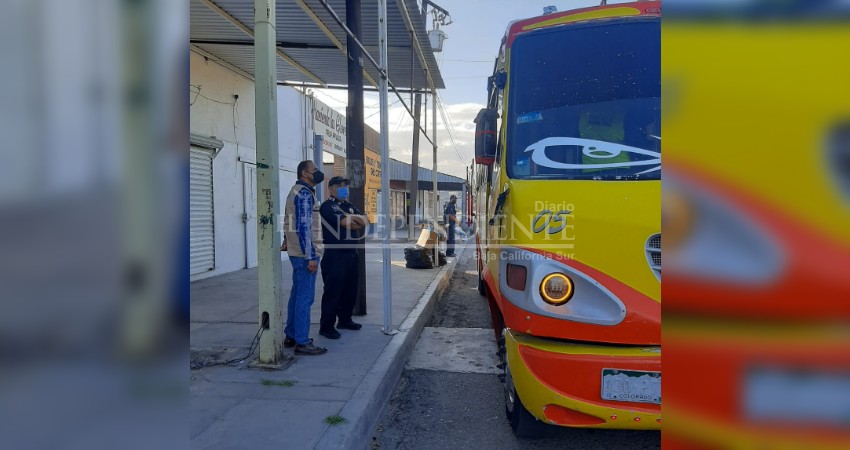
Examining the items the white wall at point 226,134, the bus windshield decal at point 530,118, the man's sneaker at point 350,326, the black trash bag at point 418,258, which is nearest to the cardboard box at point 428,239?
the black trash bag at point 418,258

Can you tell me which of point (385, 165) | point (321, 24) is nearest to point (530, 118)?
point (385, 165)

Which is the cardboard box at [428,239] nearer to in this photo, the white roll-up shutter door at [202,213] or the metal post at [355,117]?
the white roll-up shutter door at [202,213]

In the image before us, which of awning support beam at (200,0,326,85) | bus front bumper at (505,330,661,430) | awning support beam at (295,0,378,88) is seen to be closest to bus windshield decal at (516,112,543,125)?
bus front bumper at (505,330,661,430)

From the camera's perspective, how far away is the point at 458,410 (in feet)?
13.3

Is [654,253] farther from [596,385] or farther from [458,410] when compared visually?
[458,410]

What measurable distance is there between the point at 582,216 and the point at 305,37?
6254 mm

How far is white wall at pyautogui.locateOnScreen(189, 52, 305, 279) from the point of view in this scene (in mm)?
8609

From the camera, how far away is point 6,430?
Answer: 661 mm

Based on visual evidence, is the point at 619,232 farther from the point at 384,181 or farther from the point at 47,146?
the point at 384,181

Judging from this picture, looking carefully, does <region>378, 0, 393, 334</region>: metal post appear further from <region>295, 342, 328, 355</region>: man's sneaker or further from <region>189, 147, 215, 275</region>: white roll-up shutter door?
<region>189, 147, 215, 275</region>: white roll-up shutter door

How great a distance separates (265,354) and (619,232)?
2.98 metres

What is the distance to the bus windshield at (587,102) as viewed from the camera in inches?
122

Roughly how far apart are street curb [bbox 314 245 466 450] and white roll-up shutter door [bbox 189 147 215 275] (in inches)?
167

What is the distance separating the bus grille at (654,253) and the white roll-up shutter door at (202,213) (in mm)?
7526
